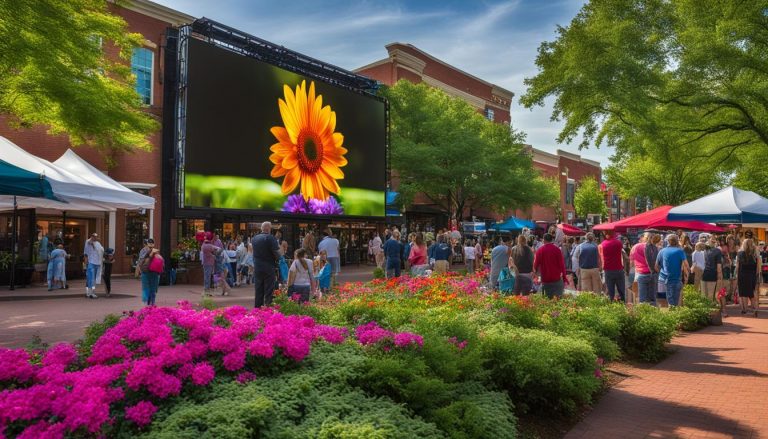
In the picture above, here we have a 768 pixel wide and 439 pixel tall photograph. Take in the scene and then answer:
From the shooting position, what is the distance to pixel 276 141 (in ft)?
70.4

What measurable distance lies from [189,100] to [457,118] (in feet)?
63.9

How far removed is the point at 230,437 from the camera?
3.27 meters

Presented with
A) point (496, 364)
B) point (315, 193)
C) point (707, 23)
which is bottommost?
point (496, 364)

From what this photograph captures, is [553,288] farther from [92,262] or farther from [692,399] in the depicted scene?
[92,262]

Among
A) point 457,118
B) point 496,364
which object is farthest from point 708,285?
point 457,118

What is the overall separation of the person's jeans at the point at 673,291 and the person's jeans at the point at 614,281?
2.84ft

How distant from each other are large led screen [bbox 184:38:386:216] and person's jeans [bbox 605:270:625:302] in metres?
12.4

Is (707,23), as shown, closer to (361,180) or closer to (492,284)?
(492,284)

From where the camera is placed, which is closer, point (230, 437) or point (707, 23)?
point (230, 437)

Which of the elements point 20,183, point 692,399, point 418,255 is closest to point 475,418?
point 692,399

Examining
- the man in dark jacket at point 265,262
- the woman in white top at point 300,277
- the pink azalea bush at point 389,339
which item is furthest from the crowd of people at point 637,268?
the pink azalea bush at point 389,339

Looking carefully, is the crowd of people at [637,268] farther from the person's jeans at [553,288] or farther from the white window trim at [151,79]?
the white window trim at [151,79]

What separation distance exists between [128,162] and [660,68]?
20862 millimetres

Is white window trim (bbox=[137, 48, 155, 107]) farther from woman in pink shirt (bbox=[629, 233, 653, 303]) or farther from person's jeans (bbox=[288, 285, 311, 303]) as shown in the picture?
woman in pink shirt (bbox=[629, 233, 653, 303])
